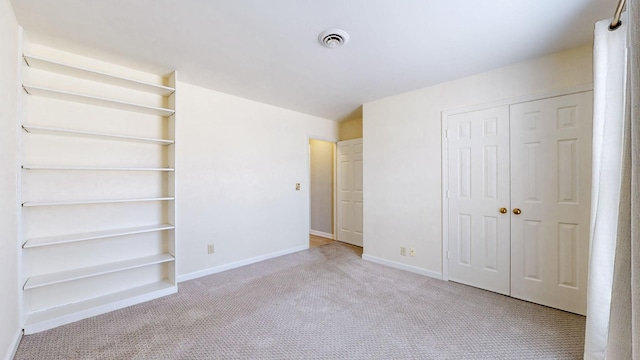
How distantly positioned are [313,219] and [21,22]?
4768 mm

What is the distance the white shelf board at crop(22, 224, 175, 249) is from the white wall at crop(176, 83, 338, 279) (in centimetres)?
32

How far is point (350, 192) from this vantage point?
4.85 meters

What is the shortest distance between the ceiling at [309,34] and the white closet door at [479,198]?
1.97 ft

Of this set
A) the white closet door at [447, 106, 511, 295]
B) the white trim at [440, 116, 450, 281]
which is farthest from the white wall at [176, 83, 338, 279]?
the white closet door at [447, 106, 511, 295]

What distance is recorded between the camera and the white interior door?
4695mm

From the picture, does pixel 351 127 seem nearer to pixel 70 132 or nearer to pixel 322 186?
pixel 322 186

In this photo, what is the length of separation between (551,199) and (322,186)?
3.71 meters

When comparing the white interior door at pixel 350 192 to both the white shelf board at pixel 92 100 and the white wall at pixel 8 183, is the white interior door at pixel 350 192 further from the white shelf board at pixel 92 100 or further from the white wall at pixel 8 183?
the white wall at pixel 8 183

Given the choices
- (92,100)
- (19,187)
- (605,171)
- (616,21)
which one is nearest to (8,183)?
(19,187)

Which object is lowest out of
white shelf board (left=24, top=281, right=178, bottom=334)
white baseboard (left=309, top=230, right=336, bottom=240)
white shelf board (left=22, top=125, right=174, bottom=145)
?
white baseboard (left=309, top=230, right=336, bottom=240)

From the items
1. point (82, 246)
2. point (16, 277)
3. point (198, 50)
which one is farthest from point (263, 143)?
point (16, 277)

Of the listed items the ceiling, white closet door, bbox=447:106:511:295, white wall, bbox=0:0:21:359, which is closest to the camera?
white wall, bbox=0:0:21:359

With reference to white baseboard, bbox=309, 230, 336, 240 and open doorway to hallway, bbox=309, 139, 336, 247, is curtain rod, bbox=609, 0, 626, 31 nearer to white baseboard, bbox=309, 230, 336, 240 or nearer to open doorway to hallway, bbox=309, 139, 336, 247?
open doorway to hallway, bbox=309, 139, 336, 247

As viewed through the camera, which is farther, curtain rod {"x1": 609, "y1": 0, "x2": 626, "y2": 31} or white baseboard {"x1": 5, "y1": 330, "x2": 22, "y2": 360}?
white baseboard {"x1": 5, "y1": 330, "x2": 22, "y2": 360}
